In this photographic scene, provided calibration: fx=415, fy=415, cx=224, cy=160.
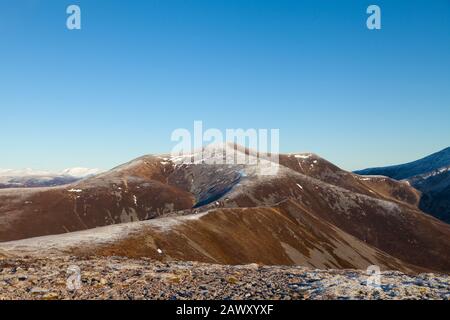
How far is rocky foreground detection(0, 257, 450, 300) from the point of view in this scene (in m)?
20.4

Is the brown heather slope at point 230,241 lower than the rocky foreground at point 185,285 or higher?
lower

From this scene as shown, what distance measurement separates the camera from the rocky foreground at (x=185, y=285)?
67.0 ft

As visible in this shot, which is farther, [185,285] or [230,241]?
[230,241]

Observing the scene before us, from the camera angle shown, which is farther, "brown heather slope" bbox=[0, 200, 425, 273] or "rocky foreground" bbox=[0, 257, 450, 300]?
"brown heather slope" bbox=[0, 200, 425, 273]

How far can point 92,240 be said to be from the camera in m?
64.8

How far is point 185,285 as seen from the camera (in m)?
23.1

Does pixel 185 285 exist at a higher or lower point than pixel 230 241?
higher

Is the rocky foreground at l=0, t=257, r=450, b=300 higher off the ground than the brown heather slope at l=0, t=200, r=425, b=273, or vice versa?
the rocky foreground at l=0, t=257, r=450, b=300

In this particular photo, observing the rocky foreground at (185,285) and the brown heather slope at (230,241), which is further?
the brown heather slope at (230,241)

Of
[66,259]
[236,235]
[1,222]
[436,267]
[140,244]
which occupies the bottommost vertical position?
[436,267]
